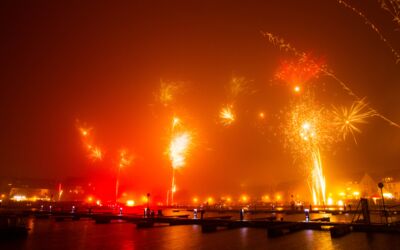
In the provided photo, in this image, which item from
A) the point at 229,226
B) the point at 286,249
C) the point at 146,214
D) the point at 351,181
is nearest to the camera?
the point at 286,249

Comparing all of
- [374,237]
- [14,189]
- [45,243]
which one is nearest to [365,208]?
[374,237]

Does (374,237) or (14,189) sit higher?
(14,189)

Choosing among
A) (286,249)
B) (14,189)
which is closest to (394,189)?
(286,249)

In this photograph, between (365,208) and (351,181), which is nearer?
(365,208)

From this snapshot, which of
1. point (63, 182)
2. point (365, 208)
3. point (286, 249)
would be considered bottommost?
point (286, 249)

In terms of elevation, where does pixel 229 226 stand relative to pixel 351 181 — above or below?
below

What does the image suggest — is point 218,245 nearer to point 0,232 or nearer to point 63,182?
point 0,232

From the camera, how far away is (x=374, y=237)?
19266mm

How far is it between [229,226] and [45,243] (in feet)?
49.3

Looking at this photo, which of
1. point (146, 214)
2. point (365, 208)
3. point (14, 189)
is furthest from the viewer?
point (14, 189)

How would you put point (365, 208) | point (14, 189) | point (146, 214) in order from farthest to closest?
point (14, 189), point (146, 214), point (365, 208)

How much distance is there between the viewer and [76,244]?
1778 centimetres

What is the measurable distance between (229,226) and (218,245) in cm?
1079

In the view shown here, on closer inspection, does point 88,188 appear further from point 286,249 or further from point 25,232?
point 286,249
